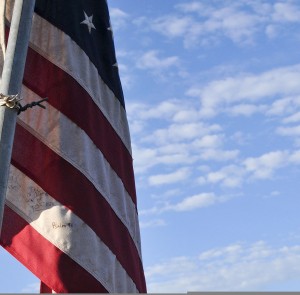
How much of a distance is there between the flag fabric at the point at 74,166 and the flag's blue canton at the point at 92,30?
0.04ft

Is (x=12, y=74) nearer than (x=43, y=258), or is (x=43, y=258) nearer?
(x=12, y=74)

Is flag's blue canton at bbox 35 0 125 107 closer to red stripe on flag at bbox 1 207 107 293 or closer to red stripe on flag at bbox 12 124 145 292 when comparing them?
red stripe on flag at bbox 12 124 145 292

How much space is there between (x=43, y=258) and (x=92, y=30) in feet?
10.6

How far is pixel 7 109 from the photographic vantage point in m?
4.09

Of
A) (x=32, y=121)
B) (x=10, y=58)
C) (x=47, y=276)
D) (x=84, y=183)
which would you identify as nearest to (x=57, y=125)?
(x=32, y=121)

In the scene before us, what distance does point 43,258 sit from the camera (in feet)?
20.4

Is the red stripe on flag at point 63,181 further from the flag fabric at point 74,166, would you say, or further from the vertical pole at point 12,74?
the vertical pole at point 12,74

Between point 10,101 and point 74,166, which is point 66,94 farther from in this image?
point 10,101

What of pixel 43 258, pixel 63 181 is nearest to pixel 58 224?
pixel 43 258

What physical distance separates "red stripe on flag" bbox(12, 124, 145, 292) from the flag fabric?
11mm

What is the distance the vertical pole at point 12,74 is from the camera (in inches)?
157

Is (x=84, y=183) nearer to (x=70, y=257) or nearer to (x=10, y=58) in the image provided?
(x=70, y=257)

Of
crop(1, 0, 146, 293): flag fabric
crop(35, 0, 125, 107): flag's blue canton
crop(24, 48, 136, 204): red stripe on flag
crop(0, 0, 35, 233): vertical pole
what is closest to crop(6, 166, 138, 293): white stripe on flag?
crop(1, 0, 146, 293): flag fabric

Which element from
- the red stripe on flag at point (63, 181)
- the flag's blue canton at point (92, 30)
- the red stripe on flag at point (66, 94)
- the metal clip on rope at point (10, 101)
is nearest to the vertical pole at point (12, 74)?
the metal clip on rope at point (10, 101)
